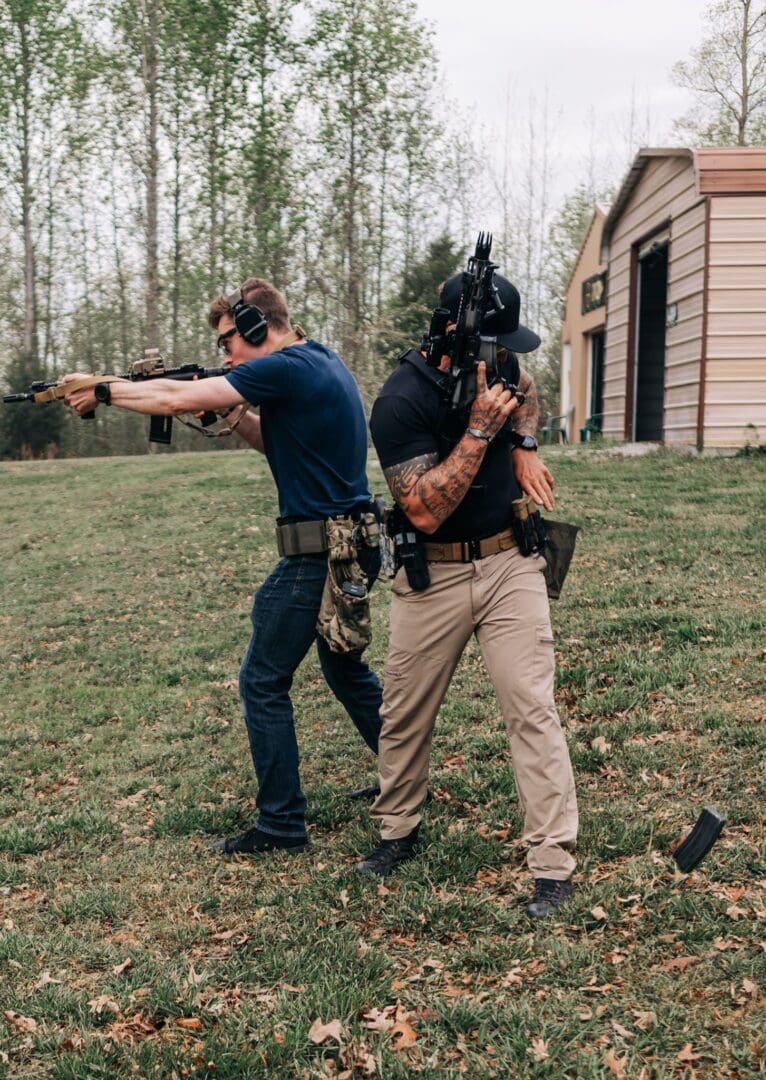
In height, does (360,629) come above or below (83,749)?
above

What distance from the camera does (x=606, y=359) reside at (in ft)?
64.0

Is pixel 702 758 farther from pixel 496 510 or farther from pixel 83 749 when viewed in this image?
pixel 83 749

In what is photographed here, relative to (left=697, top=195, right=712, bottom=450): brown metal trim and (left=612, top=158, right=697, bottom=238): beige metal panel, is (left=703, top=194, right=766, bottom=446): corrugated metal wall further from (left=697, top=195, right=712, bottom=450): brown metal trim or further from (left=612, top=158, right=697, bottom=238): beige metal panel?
(left=612, top=158, right=697, bottom=238): beige metal panel

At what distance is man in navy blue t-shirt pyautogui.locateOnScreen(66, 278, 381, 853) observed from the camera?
4.37 metres

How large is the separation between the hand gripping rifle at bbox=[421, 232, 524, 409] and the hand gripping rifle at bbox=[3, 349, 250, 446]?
1.17 metres

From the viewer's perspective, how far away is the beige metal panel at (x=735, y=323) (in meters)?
14.2

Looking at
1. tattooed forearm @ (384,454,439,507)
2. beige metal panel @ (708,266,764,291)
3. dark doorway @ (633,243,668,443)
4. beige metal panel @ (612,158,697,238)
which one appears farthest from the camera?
dark doorway @ (633,243,668,443)

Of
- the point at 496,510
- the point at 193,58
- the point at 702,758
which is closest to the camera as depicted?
the point at 496,510

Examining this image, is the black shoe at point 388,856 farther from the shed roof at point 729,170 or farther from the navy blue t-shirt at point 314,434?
the shed roof at point 729,170

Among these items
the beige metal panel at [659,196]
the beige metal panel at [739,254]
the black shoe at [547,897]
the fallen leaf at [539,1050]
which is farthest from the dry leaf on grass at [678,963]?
the beige metal panel at [659,196]

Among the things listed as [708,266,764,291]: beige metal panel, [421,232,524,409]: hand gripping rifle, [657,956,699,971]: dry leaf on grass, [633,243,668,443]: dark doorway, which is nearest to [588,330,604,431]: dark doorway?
[633,243,668,443]: dark doorway

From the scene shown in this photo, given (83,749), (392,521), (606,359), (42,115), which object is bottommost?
(83,749)

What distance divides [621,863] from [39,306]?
38.5 metres

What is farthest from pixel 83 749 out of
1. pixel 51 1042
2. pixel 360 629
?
pixel 51 1042
